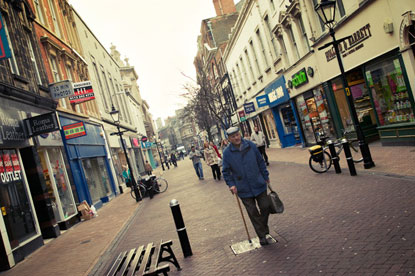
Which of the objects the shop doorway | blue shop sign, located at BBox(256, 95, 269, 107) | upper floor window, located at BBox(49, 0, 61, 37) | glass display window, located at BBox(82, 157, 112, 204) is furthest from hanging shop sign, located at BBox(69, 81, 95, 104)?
the shop doorway

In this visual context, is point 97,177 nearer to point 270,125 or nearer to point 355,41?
point 270,125

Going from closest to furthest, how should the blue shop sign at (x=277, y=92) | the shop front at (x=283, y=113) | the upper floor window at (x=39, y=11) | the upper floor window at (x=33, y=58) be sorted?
the upper floor window at (x=33, y=58) < the upper floor window at (x=39, y=11) < the blue shop sign at (x=277, y=92) < the shop front at (x=283, y=113)

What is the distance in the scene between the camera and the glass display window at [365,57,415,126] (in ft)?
32.9

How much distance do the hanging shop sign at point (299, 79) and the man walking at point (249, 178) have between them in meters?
12.5

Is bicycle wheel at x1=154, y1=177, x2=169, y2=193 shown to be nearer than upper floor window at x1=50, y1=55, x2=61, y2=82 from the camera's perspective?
No

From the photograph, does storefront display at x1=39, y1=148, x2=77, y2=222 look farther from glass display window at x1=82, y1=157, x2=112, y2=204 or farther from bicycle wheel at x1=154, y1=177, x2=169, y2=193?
bicycle wheel at x1=154, y1=177, x2=169, y2=193

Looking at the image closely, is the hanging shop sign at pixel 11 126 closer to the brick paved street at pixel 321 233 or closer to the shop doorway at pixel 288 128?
the brick paved street at pixel 321 233

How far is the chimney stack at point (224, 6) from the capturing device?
43344mm

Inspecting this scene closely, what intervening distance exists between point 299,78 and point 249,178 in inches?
529

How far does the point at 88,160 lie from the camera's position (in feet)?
58.9

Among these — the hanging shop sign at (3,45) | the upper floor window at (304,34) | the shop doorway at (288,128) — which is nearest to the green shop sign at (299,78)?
the upper floor window at (304,34)

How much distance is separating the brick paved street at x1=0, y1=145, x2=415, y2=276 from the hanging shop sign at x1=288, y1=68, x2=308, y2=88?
22.9 ft

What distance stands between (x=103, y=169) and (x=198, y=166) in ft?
23.2

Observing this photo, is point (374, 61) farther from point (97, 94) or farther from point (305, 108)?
point (97, 94)
